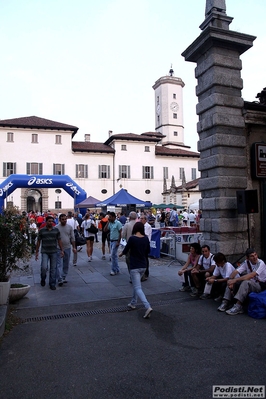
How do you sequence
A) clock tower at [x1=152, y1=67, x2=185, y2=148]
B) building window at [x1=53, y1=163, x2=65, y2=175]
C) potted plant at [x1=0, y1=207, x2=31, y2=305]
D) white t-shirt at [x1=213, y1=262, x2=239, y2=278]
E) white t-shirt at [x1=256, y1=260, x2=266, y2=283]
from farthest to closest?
clock tower at [x1=152, y1=67, x2=185, y2=148], building window at [x1=53, y1=163, x2=65, y2=175], white t-shirt at [x1=213, y1=262, x2=239, y2=278], potted plant at [x1=0, y1=207, x2=31, y2=305], white t-shirt at [x1=256, y1=260, x2=266, y2=283]

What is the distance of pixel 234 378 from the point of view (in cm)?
337

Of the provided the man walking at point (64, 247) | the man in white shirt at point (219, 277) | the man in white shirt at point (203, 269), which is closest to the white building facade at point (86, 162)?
the man walking at point (64, 247)

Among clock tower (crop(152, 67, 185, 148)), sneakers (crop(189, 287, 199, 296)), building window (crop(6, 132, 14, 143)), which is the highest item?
clock tower (crop(152, 67, 185, 148))

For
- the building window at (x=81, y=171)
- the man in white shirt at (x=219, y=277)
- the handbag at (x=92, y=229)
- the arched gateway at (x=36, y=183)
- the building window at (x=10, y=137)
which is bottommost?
the man in white shirt at (x=219, y=277)

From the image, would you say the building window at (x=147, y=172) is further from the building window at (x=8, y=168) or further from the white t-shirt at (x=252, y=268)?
the white t-shirt at (x=252, y=268)

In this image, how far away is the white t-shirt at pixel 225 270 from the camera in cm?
620

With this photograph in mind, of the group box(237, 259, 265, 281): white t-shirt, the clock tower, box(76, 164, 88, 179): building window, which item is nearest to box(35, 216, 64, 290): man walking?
box(237, 259, 265, 281): white t-shirt

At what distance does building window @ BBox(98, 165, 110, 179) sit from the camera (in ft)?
153

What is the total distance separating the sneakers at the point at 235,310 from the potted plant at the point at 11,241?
4.09 metres

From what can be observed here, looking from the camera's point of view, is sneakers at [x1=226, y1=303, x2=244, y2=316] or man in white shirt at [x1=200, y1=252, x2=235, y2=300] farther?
man in white shirt at [x1=200, y1=252, x2=235, y2=300]

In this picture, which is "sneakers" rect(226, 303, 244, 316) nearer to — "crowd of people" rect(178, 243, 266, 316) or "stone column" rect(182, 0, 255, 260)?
"crowd of people" rect(178, 243, 266, 316)

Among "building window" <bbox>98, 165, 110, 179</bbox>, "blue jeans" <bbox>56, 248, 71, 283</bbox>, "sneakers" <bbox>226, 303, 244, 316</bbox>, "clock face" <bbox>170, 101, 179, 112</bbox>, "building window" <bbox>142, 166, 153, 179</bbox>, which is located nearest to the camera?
"sneakers" <bbox>226, 303, 244, 316</bbox>

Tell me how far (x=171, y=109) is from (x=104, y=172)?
26755 millimetres

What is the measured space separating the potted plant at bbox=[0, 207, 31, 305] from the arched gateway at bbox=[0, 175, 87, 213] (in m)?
13.6
